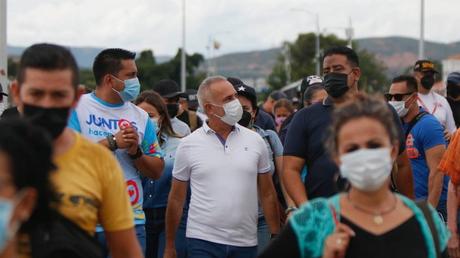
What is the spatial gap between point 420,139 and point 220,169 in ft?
6.87

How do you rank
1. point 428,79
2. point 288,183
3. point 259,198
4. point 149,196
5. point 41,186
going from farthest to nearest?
1. point 428,79
2. point 149,196
3. point 259,198
4. point 288,183
5. point 41,186

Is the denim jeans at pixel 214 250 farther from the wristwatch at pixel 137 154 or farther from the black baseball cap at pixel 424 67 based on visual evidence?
the black baseball cap at pixel 424 67

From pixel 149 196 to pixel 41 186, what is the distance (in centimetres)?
468

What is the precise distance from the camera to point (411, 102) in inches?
316

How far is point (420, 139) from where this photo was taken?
309 inches

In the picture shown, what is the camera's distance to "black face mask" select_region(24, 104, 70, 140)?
3719 millimetres

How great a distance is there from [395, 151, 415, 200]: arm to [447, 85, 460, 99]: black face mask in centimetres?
410

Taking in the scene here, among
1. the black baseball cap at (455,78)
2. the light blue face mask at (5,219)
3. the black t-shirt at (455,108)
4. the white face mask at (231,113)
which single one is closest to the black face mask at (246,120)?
the white face mask at (231,113)

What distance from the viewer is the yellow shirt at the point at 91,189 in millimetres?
3748

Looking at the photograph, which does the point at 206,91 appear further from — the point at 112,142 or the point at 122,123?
the point at 112,142

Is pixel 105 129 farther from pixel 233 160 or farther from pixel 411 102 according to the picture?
pixel 411 102

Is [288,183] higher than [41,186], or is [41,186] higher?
[41,186]

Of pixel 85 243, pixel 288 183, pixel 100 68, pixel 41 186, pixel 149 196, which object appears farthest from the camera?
pixel 149 196

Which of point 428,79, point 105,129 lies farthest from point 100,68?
point 428,79
